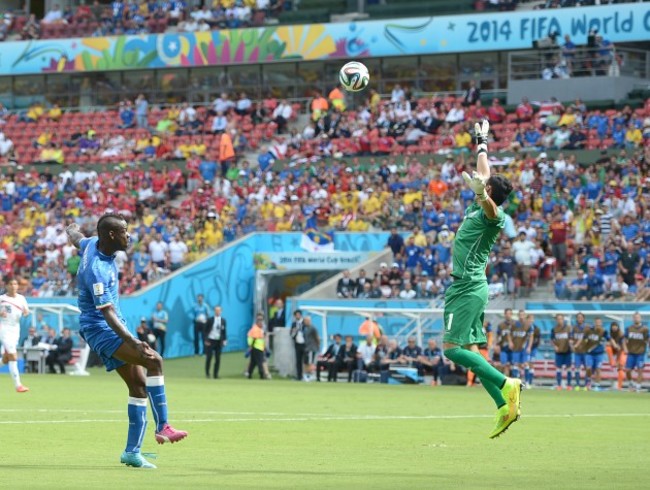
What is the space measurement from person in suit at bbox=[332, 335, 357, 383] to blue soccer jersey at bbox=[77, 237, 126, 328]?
2141 centimetres

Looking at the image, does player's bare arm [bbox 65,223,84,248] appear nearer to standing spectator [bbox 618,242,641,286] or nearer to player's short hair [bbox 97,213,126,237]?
player's short hair [bbox 97,213,126,237]

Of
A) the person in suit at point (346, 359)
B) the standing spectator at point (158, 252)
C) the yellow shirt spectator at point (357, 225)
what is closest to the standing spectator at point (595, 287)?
the person in suit at point (346, 359)

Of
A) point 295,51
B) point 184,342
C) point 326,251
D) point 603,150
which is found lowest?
point 184,342

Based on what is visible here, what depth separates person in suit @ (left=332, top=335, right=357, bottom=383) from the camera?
33188 millimetres

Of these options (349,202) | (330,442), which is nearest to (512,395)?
(330,442)

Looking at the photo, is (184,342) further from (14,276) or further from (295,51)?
(295,51)

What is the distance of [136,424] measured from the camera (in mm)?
11758

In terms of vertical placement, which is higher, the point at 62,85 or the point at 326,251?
the point at 62,85

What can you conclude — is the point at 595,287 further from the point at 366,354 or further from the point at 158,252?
the point at 158,252

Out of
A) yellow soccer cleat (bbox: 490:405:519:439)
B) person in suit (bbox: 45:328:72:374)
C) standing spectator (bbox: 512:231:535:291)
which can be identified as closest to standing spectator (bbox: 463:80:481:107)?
standing spectator (bbox: 512:231:535:291)

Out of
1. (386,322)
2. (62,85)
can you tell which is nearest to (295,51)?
(62,85)

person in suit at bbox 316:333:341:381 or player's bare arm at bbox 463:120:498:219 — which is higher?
player's bare arm at bbox 463:120:498:219

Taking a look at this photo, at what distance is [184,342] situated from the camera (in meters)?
40.3

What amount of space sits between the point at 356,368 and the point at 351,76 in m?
16.5
